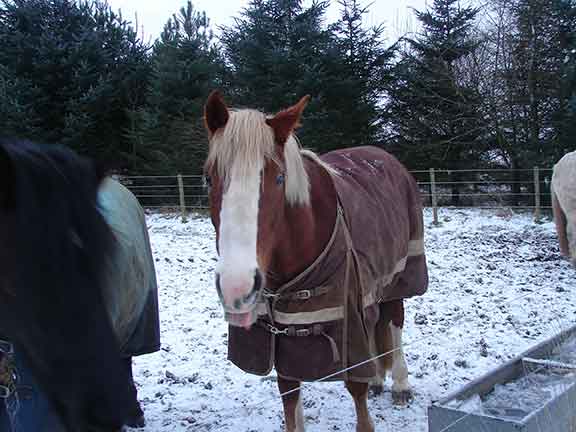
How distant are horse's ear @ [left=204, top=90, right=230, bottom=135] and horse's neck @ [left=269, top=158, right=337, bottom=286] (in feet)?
1.48

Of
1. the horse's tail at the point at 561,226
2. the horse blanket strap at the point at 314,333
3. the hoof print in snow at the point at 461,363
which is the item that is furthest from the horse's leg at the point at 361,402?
the horse's tail at the point at 561,226

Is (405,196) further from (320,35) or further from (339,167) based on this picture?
(320,35)

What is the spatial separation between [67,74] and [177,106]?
298cm

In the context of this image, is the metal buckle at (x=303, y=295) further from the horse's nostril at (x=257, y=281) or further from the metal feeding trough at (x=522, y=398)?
the metal feeding trough at (x=522, y=398)

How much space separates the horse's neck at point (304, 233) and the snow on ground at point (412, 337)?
138 centimetres

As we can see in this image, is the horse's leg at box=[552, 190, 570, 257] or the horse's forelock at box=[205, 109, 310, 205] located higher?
the horse's forelock at box=[205, 109, 310, 205]

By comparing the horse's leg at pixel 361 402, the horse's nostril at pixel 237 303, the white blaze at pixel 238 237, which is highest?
the white blaze at pixel 238 237

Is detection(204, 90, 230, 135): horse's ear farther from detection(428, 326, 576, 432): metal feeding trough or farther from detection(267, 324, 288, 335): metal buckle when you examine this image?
detection(428, 326, 576, 432): metal feeding trough

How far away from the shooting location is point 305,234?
2154mm

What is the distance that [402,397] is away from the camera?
3.28 meters

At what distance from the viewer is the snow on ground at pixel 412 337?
3188 mm

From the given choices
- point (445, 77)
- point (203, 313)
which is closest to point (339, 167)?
point (203, 313)

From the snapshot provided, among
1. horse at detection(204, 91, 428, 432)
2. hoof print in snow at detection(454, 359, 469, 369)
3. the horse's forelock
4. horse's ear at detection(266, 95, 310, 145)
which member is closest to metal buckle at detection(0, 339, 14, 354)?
horse at detection(204, 91, 428, 432)

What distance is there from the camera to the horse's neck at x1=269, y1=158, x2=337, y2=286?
6.93 ft
